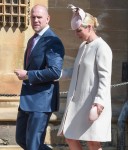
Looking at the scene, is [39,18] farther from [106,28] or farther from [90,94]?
[106,28]

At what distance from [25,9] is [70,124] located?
3.18 meters

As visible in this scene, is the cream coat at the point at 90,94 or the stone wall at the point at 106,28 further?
the stone wall at the point at 106,28

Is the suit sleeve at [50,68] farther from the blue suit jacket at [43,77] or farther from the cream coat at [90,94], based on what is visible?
the cream coat at [90,94]

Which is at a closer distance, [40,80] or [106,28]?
[40,80]

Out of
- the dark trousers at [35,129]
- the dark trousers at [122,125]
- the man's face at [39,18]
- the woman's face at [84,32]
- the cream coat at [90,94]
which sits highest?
the man's face at [39,18]

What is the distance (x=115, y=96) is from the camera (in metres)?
9.12

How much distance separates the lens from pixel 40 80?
231 inches

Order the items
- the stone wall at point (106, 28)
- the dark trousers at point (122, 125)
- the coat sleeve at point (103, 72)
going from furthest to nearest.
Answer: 1. the stone wall at point (106, 28)
2. the dark trousers at point (122, 125)
3. the coat sleeve at point (103, 72)

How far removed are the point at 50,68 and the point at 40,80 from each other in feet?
0.46

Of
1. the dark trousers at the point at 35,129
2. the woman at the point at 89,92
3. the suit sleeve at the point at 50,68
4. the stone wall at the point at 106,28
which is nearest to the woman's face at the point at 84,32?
the woman at the point at 89,92

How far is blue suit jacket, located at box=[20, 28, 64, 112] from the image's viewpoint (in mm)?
5855

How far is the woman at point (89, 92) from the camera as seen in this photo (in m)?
5.61

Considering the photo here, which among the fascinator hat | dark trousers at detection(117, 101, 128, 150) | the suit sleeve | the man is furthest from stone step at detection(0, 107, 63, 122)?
the fascinator hat

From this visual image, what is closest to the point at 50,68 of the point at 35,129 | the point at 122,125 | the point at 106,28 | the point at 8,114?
the point at 35,129
